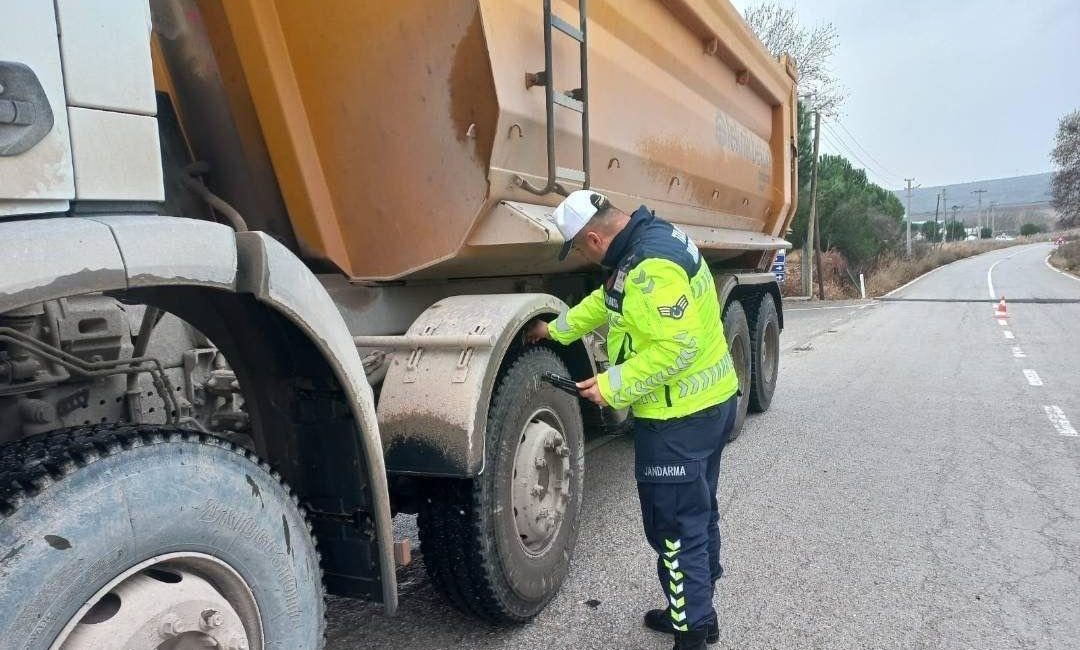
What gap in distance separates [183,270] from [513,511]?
160cm

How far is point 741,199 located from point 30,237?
5.55 m

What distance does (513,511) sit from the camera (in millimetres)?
2723

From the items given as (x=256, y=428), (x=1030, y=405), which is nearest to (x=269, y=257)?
(x=256, y=428)

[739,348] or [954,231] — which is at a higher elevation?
[954,231]

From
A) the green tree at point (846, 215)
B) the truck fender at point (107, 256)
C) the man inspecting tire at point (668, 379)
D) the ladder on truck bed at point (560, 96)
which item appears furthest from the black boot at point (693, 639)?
the green tree at point (846, 215)

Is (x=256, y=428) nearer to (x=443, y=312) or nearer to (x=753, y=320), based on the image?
(x=443, y=312)

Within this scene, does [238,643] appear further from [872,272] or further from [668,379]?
[872,272]

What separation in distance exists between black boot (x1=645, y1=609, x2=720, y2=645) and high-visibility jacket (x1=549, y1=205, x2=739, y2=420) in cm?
83

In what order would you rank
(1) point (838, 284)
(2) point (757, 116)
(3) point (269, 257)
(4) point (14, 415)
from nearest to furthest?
(3) point (269, 257), (4) point (14, 415), (2) point (757, 116), (1) point (838, 284)

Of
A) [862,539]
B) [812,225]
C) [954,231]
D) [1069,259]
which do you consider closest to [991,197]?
[954,231]

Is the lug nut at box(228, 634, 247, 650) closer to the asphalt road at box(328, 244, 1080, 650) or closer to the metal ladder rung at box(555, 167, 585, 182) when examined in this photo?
the asphalt road at box(328, 244, 1080, 650)

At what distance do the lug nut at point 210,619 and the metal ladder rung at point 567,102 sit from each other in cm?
207

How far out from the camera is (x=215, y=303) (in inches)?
74.5

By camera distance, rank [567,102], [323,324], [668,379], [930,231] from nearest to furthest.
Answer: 1. [323,324]
2. [668,379]
3. [567,102]
4. [930,231]
